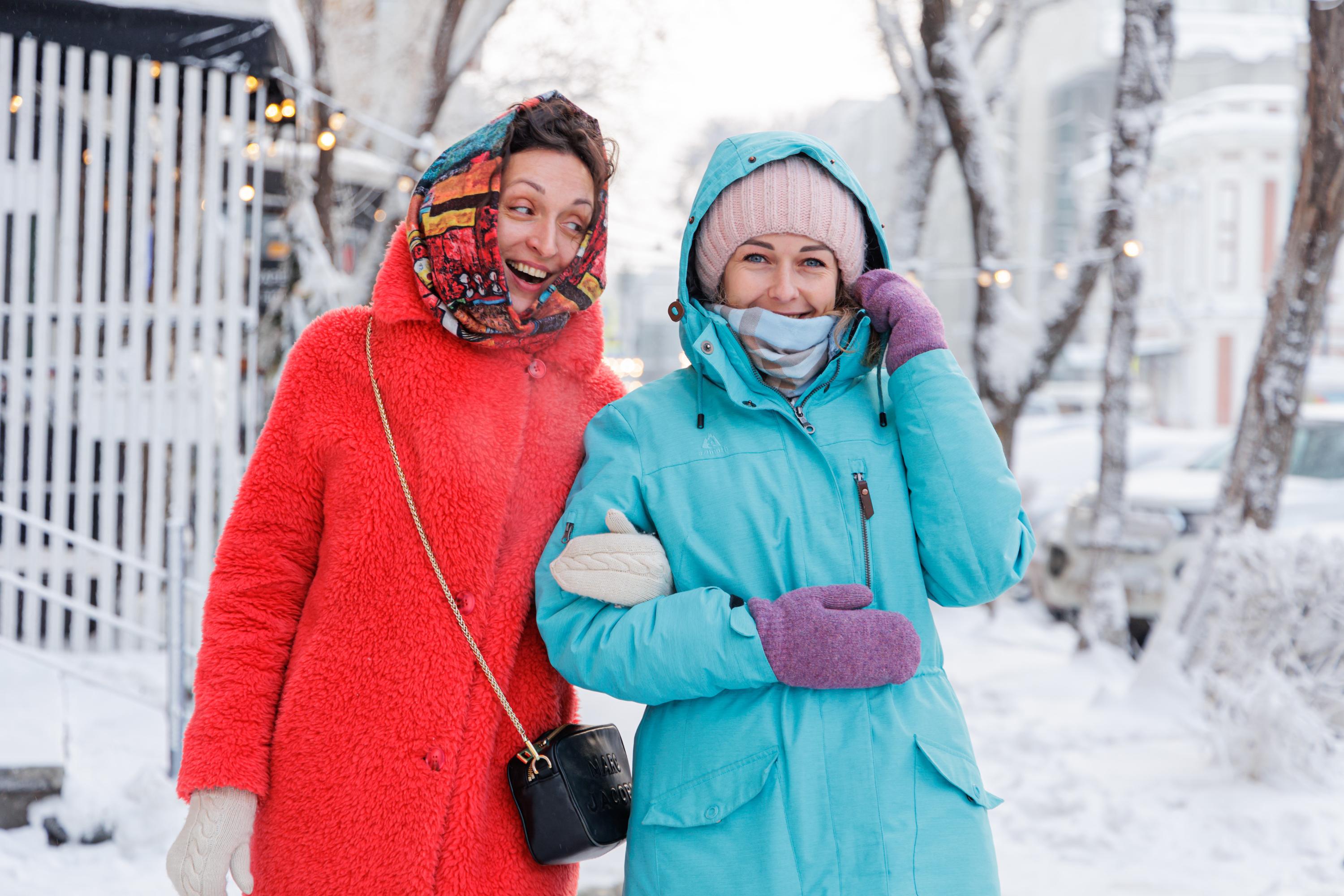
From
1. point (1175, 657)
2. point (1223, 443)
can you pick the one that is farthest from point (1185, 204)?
point (1175, 657)

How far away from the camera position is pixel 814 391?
1844 mm

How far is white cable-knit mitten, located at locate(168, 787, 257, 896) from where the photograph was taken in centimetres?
165

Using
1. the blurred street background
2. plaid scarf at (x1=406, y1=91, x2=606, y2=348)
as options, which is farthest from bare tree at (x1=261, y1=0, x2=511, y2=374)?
plaid scarf at (x1=406, y1=91, x2=606, y2=348)

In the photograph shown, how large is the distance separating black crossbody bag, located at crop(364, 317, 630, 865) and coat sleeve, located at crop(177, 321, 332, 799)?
15cm

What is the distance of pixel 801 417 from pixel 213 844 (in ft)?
3.75

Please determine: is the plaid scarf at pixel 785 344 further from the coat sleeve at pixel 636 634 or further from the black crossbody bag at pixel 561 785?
the black crossbody bag at pixel 561 785

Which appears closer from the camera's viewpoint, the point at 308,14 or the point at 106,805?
the point at 106,805

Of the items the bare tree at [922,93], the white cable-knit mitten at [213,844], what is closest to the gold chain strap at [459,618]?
the white cable-knit mitten at [213,844]

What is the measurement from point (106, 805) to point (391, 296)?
285 centimetres

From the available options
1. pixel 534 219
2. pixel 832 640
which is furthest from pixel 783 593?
pixel 534 219

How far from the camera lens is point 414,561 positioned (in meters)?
1.77

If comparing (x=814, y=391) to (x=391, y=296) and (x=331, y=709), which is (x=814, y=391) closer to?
(x=391, y=296)

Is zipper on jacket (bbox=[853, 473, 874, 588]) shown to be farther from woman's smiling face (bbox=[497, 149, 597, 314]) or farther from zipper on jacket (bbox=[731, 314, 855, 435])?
woman's smiling face (bbox=[497, 149, 597, 314])

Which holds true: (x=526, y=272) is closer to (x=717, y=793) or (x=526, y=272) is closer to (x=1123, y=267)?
(x=717, y=793)
